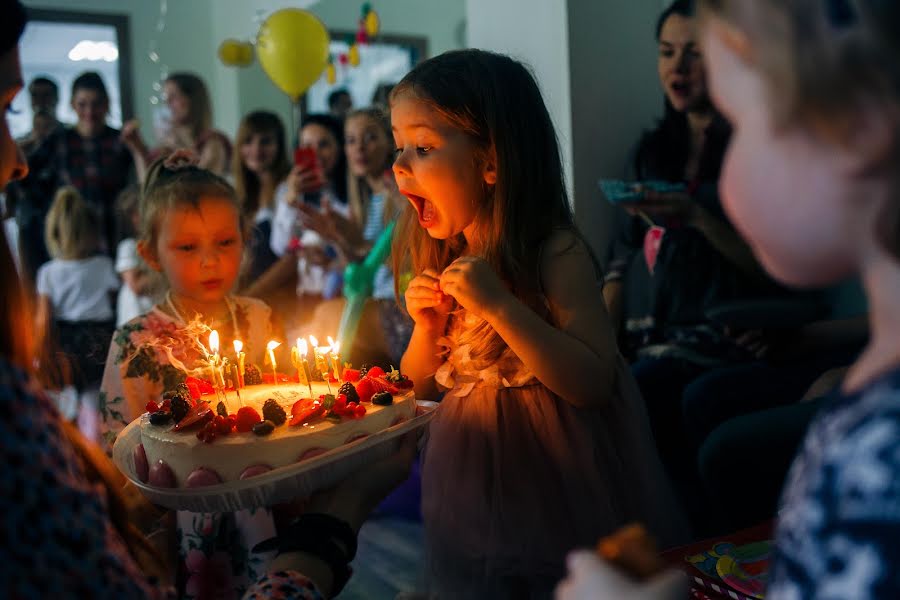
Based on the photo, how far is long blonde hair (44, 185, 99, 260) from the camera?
14.8 ft

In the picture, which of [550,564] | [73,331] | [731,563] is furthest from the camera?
[73,331]

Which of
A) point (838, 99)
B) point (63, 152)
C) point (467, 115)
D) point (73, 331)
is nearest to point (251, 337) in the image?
point (467, 115)

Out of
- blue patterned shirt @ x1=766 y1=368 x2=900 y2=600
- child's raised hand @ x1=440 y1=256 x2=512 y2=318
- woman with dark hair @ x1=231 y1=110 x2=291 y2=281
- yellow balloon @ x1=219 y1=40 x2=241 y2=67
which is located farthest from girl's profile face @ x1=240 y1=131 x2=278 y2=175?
blue patterned shirt @ x1=766 y1=368 x2=900 y2=600

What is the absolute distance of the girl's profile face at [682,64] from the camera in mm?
2398

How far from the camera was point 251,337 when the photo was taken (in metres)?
1.93

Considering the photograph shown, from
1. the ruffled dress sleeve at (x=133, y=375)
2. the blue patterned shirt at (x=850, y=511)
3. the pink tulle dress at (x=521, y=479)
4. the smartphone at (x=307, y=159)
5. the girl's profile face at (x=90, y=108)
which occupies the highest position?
the girl's profile face at (x=90, y=108)

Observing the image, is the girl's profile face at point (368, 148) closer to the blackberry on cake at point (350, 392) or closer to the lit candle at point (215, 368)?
the lit candle at point (215, 368)

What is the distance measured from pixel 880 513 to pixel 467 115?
43.3 inches

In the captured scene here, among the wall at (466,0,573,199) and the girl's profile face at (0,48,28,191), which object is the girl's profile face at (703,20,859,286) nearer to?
the girl's profile face at (0,48,28,191)

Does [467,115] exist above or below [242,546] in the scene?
above

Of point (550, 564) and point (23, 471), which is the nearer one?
point (23, 471)

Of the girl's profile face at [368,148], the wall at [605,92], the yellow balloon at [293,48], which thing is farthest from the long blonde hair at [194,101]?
the wall at [605,92]

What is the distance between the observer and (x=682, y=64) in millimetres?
2418

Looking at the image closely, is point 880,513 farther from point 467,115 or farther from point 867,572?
point 467,115
